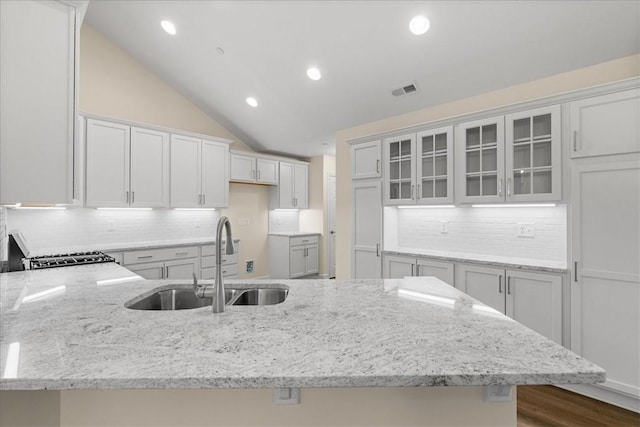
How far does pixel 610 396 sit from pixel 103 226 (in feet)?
17.6

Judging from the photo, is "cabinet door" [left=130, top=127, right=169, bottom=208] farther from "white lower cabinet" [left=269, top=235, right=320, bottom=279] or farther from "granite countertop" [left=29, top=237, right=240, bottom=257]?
"white lower cabinet" [left=269, top=235, right=320, bottom=279]

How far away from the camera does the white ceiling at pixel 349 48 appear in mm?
2650

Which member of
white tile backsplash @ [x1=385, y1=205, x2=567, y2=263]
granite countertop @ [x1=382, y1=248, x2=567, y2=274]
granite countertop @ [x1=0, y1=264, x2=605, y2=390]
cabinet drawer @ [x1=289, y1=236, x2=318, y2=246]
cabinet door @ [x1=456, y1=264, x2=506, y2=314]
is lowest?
cabinet door @ [x1=456, y1=264, x2=506, y2=314]

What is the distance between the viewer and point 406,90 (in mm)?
3773

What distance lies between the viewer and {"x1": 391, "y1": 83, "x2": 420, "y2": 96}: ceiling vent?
368 cm

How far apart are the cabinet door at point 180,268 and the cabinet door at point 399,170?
9.19 feet

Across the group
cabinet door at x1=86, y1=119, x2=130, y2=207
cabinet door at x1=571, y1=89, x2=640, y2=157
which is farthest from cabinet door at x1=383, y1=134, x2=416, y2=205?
cabinet door at x1=86, y1=119, x2=130, y2=207

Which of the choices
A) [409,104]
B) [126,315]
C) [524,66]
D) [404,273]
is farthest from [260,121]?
[126,315]

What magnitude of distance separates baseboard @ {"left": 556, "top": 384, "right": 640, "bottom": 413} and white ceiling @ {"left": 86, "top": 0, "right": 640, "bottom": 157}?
262cm

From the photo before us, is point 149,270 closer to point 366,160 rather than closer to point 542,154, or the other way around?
point 366,160

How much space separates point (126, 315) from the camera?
128cm

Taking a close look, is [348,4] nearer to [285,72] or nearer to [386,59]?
[386,59]

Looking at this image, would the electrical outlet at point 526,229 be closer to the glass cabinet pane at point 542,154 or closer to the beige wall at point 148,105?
the glass cabinet pane at point 542,154

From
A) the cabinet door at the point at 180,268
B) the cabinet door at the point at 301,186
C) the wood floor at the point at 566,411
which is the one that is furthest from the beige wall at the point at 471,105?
the wood floor at the point at 566,411
